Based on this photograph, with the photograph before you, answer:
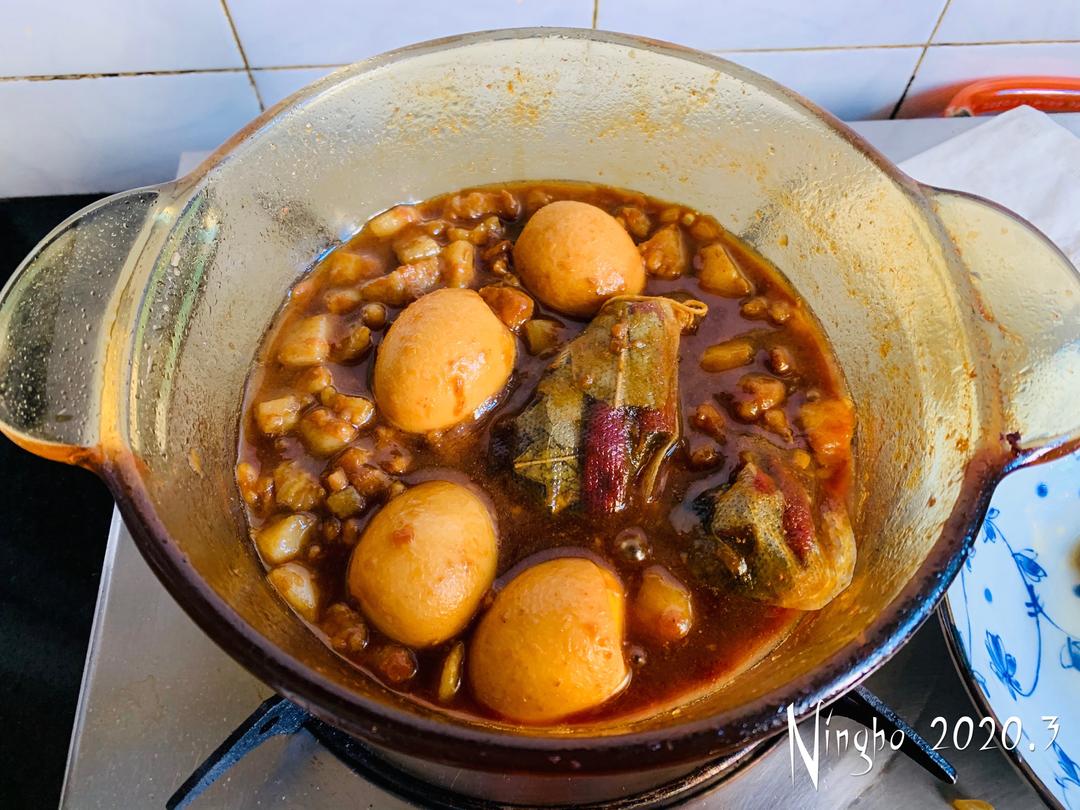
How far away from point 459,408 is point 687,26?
89 cm

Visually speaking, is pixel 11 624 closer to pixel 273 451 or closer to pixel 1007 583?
pixel 273 451

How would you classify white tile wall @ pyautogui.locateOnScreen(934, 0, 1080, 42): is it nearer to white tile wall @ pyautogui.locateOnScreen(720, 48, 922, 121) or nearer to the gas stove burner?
white tile wall @ pyautogui.locateOnScreen(720, 48, 922, 121)

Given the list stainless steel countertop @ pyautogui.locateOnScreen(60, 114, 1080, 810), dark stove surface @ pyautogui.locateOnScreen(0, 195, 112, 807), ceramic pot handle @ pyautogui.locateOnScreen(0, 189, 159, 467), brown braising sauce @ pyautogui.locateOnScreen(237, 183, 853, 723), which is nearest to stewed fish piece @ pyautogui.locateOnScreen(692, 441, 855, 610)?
brown braising sauce @ pyautogui.locateOnScreen(237, 183, 853, 723)

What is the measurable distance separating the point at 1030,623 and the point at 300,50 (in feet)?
4.57

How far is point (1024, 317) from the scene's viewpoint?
2.62 feet

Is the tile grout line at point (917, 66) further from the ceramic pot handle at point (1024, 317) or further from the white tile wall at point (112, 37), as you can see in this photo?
the white tile wall at point (112, 37)

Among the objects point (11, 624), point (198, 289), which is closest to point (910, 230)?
point (198, 289)

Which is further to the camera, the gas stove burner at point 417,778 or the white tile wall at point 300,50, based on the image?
the white tile wall at point 300,50

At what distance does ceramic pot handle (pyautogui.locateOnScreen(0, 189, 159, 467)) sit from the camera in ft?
2.32

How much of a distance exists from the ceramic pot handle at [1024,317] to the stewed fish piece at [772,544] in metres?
0.19

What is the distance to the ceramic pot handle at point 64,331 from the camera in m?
0.71

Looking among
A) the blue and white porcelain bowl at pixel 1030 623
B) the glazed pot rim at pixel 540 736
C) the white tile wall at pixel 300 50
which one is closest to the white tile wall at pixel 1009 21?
the white tile wall at pixel 300 50

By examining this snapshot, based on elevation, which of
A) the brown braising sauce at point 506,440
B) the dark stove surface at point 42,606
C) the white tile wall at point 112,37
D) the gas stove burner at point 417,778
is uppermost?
the white tile wall at point 112,37

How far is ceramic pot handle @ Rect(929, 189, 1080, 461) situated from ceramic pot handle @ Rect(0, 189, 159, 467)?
0.81 m
